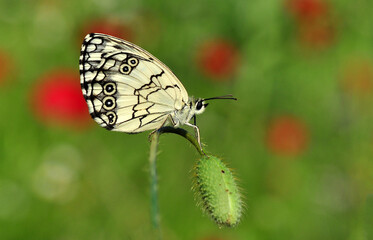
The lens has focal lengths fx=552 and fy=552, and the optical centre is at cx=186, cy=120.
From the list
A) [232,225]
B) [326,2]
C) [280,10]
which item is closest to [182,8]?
[280,10]

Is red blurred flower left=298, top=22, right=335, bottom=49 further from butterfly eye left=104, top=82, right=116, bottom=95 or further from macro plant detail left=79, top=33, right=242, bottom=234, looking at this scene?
butterfly eye left=104, top=82, right=116, bottom=95

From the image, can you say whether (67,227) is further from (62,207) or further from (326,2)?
(326,2)

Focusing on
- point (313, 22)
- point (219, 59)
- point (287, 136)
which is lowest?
point (287, 136)

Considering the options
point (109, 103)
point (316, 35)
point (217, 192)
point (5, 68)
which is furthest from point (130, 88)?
point (316, 35)

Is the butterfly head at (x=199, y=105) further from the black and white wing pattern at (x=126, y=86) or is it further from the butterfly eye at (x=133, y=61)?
the butterfly eye at (x=133, y=61)

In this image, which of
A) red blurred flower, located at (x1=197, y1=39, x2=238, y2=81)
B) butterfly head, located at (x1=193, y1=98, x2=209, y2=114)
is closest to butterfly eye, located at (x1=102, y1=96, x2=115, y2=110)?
butterfly head, located at (x1=193, y1=98, x2=209, y2=114)

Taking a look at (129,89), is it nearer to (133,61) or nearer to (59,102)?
(133,61)
